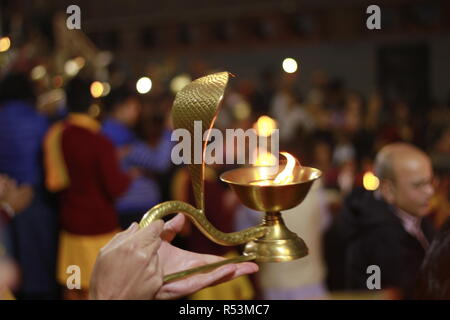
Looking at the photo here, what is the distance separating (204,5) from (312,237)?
660 cm

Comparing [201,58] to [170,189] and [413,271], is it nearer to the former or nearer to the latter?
[170,189]

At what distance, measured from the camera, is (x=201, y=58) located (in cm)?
838

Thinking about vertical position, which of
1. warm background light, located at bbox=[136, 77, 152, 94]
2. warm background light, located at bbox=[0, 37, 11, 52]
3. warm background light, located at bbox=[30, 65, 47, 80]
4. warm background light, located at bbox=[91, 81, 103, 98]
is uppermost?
warm background light, located at bbox=[0, 37, 11, 52]

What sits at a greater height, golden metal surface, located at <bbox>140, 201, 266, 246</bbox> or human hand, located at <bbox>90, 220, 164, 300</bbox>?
golden metal surface, located at <bbox>140, 201, 266, 246</bbox>

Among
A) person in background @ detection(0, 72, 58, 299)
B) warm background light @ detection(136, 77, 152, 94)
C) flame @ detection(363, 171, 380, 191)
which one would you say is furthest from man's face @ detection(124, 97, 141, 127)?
warm background light @ detection(136, 77, 152, 94)

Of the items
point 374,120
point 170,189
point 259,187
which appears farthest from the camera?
point 374,120

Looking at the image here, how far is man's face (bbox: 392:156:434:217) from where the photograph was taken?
6.62ft

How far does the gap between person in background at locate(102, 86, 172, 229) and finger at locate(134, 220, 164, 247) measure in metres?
2.20

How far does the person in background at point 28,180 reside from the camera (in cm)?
304

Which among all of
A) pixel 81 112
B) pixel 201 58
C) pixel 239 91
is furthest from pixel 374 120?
pixel 201 58

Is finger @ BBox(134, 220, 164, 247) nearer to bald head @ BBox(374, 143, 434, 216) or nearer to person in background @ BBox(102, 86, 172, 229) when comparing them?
bald head @ BBox(374, 143, 434, 216)

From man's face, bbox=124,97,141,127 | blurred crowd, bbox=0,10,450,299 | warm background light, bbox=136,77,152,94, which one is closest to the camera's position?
warm background light, bbox=136,77,152,94

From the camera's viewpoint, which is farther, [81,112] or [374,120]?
[374,120]

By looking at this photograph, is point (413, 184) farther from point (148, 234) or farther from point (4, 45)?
point (4, 45)
